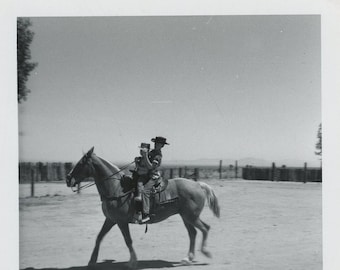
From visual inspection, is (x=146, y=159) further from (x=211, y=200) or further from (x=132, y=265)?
(x=132, y=265)

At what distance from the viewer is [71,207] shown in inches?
307

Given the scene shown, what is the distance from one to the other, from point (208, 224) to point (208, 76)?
2.39 metres

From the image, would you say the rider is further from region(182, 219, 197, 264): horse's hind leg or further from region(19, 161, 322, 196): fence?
region(182, 219, 197, 264): horse's hind leg

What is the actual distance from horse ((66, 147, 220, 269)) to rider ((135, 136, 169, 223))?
0.53ft

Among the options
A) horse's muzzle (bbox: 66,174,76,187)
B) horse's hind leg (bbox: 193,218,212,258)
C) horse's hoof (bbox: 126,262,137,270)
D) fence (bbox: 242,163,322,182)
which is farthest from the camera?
fence (bbox: 242,163,322,182)

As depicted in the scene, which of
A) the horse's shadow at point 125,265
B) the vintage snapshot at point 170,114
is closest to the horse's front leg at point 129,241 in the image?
the horse's shadow at point 125,265

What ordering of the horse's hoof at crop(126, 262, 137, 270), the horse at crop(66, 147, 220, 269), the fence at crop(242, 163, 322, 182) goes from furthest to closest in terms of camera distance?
the fence at crop(242, 163, 322, 182) < the horse's hoof at crop(126, 262, 137, 270) < the horse at crop(66, 147, 220, 269)

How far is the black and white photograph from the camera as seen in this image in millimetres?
7336

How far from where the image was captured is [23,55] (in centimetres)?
737

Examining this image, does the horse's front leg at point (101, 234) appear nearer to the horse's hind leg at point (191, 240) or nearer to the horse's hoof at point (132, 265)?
the horse's hoof at point (132, 265)

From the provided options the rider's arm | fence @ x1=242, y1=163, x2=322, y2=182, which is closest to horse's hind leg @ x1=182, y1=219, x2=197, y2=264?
the rider's arm

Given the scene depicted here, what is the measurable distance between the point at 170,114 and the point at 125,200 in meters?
1.52

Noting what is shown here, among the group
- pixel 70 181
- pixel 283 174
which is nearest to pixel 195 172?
pixel 70 181

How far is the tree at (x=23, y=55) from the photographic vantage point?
734cm
